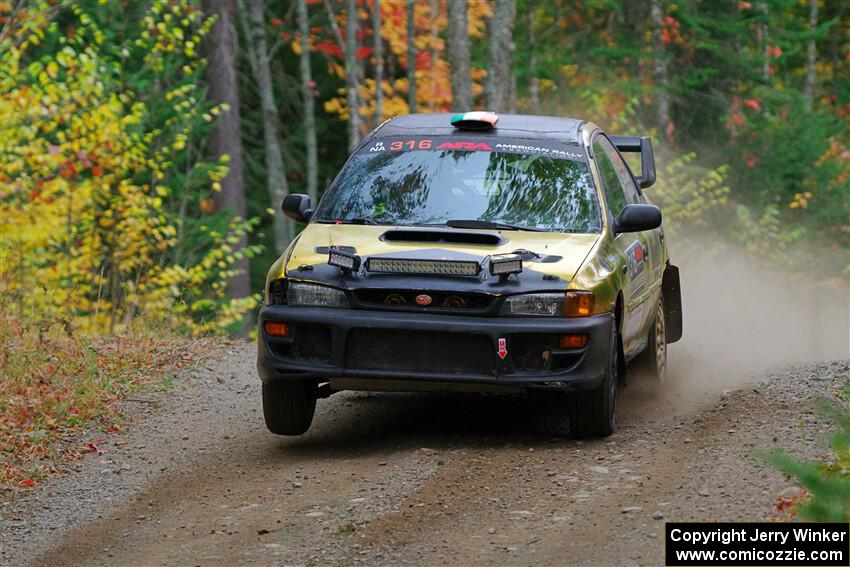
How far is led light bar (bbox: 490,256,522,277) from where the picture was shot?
784cm

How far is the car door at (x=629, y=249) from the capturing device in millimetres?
9172

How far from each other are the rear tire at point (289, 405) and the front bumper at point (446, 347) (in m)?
A: 0.53

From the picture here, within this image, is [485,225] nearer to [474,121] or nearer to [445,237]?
[445,237]

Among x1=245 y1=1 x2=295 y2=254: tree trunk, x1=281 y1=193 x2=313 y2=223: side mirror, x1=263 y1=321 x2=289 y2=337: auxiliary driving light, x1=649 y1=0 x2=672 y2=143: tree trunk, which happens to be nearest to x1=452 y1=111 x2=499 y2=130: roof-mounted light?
x1=281 y1=193 x2=313 y2=223: side mirror

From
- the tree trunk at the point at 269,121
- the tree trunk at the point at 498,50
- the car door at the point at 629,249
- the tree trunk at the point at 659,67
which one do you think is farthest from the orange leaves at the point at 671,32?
the car door at the point at 629,249

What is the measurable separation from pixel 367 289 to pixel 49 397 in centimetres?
303

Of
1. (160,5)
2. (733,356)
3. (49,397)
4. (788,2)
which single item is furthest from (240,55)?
(49,397)

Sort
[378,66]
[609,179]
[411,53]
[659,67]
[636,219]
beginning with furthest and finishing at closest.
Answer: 1. [411,53]
2. [378,66]
3. [659,67]
4. [609,179]
5. [636,219]

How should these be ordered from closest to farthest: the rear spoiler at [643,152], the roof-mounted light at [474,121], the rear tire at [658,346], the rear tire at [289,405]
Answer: the rear tire at [289,405], the roof-mounted light at [474,121], the rear tire at [658,346], the rear spoiler at [643,152]

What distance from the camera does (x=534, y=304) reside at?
7.88 meters

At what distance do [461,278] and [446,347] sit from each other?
15.9 inches

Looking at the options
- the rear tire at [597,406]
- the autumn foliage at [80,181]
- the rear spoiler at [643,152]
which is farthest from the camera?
the autumn foliage at [80,181]

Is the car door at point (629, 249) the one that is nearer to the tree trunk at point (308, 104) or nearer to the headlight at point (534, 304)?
the headlight at point (534, 304)

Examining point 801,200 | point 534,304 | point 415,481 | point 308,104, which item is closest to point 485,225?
point 534,304
